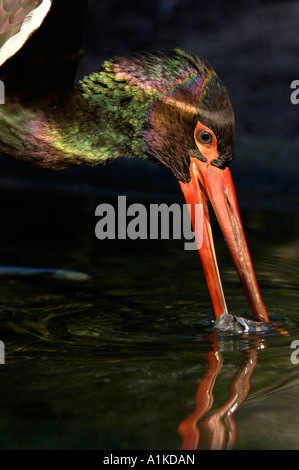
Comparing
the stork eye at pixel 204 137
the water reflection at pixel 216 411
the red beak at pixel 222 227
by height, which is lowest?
the water reflection at pixel 216 411

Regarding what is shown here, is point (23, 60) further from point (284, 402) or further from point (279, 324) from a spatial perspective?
point (284, 402)

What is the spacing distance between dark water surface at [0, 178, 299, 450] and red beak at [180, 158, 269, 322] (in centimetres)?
11

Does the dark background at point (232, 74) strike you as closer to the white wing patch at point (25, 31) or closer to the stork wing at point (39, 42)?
the stork wing at point (39, 42)

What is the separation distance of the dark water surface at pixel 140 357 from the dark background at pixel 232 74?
1953 millimetres

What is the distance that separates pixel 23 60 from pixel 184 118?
Result: 0.68m

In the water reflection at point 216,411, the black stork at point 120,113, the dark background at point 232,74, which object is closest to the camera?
the water reflection at point 216,411

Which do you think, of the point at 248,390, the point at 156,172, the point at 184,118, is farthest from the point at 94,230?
the point at 248,390

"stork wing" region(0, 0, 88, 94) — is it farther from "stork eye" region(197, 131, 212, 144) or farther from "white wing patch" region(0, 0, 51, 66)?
"stork eye" region(197, 131, 212, 144)

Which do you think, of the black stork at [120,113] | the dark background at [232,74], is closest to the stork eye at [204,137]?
the black stork at [120,113]

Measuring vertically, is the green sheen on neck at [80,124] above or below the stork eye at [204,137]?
above

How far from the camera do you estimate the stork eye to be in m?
3.31

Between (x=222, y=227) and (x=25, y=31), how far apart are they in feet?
3.37

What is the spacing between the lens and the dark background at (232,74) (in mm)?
6785

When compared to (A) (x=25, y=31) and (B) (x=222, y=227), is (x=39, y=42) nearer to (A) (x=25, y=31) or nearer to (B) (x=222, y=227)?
(A) (x=25, y=31)
